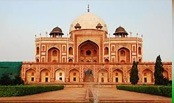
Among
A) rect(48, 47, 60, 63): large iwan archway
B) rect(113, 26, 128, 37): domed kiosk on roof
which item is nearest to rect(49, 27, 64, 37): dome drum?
rect(48, 47, 60, 63): large iwan archway

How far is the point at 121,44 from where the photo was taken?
75.2 feet

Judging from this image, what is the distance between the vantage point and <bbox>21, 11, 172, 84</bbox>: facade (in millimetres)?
20922

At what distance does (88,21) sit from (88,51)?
2.21 metres

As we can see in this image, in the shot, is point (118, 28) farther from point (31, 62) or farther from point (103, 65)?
point (31, 62)

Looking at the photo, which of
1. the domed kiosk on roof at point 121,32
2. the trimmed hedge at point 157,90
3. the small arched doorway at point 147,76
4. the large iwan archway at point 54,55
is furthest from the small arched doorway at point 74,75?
the trimmed hedge at point 157,90

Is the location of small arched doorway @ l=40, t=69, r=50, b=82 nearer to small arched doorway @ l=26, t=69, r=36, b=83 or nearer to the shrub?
small arched doorway @ l=26, t=69, r=36, b=83

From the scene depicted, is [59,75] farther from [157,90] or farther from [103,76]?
[157,90]

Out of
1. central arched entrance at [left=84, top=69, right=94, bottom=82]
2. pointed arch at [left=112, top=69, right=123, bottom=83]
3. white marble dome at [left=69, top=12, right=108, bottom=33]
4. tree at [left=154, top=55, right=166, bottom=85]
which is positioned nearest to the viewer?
tree at [left=154, top=55, right=166, bottom=85]

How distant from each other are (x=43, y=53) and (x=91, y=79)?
3639 mm

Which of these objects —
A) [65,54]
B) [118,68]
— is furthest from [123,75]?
[65,54]

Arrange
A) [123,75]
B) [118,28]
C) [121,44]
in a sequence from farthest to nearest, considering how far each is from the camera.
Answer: [118,28] < [121,44] < [123,75]

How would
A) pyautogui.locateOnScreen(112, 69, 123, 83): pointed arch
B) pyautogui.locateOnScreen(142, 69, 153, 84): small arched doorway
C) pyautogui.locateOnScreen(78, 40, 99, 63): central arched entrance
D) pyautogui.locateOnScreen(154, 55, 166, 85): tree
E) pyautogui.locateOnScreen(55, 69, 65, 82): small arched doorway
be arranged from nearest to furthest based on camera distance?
1. pyautogui.locateOnScreen(154, 55, 166, 85): tree
2. pyautogui.locateOnScreen(142, 69, 153, 84): small arched doorway
3. pyautogui.locateOnScreen(55, 69, 65, 82): small arched doorway
4. pyautogui.locateOnScreen(112, 69, 123, 83): pointed arch
5. pyautogui.locateOnScreen(78, 40, 99, 63): central arched entrance

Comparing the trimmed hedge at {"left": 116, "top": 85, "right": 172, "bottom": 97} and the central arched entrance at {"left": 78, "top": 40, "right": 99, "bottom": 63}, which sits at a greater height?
the central arched entrance at {"left": 78, "top": 40, "right": 99, "bottom": 63}

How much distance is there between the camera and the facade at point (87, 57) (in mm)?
20922
